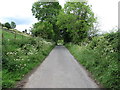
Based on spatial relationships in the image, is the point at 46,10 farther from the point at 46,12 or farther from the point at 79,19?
the point at 79,19

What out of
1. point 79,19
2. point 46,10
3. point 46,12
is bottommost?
point 79,19

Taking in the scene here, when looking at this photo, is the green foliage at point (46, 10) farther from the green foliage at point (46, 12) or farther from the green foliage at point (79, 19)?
the green foliage at point (79, 19)

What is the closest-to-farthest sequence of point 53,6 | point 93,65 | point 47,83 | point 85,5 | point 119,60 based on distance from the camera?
point 47,83 → point 119,60 → point 93,65 → point 85,5 → point 53,6

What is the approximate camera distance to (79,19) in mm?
25422

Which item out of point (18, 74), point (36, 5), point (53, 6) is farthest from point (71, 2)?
point (18, 74)

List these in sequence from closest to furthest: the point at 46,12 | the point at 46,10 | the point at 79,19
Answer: the point at 79,19
the point at 46,10
the point at 46,12

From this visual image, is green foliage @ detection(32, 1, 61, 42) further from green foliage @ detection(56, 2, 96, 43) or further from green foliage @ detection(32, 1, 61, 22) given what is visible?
green foliage @ detection(56, 2, 96, 43)

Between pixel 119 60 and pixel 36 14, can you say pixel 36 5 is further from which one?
pixel 119 60

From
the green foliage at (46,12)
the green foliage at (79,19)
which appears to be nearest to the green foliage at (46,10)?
the green foliage at (46,12)

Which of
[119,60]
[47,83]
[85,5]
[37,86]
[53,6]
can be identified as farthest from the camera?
[53,6]

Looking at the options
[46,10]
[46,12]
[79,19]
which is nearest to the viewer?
[79,19]

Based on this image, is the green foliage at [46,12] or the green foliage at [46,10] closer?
the green foliage at [46,12]

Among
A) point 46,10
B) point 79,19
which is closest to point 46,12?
point 46,10

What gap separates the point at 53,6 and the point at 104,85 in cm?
3382
